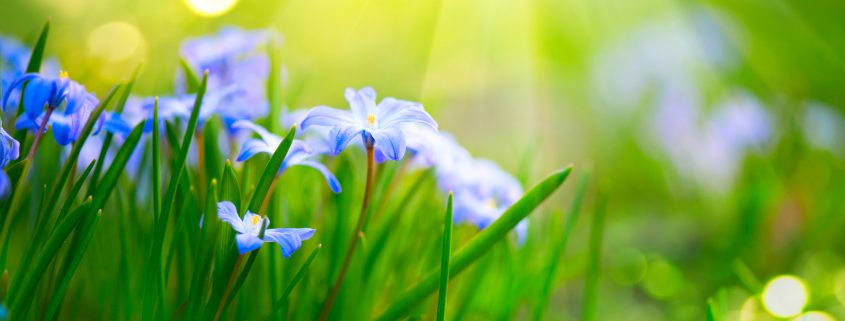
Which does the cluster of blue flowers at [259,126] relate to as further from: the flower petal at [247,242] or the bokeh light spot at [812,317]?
the bokeh light spot at [812,317]

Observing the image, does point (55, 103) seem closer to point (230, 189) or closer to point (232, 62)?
point (230, 189)

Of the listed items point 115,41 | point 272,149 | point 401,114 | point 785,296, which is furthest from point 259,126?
point 115,41

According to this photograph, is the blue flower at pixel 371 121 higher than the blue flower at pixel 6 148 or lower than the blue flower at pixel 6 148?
higher

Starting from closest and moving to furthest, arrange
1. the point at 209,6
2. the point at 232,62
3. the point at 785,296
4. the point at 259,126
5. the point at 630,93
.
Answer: the point at 259,126
the point at 232,62
the point at 785,296
the point at 209,6
the point at 630,93

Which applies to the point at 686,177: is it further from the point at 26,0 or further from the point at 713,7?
the point at 26,0

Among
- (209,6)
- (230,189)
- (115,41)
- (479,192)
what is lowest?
(230,189)

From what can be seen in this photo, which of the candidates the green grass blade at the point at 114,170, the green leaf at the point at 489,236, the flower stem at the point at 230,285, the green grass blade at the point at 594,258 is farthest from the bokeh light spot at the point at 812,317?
the green grass blade at the point at 114,170

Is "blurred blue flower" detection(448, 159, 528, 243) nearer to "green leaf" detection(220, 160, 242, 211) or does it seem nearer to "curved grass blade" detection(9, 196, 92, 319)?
"green leaf" detection(220, 160, 242, 211)

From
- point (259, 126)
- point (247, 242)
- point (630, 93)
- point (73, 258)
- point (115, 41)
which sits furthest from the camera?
point (630, 93)
